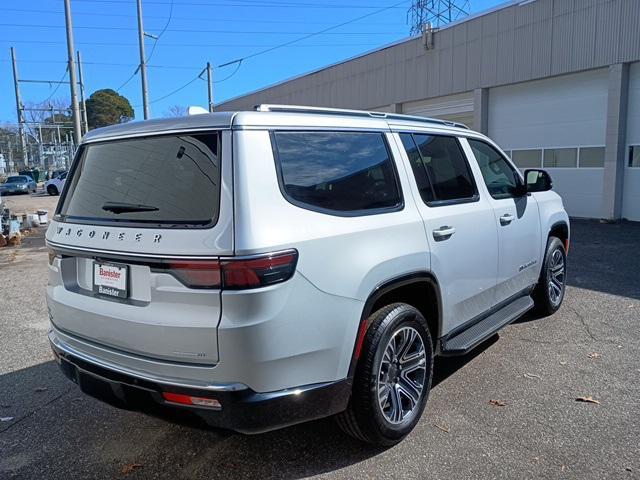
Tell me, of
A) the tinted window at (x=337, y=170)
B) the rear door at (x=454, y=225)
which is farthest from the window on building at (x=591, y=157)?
the tinted window at (x=337, y=170)

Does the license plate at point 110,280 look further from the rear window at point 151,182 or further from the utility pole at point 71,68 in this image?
the utility pole at point 71,68

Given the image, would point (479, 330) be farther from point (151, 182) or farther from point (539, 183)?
point (151, 182)

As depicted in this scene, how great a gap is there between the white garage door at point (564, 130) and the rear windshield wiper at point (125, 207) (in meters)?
14.8

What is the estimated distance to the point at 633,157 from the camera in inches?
554

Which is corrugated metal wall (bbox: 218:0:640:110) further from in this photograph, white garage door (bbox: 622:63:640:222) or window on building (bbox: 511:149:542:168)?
window on building (bbox: 511:149:542:168)

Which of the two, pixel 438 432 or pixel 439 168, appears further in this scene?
pixel 439 168

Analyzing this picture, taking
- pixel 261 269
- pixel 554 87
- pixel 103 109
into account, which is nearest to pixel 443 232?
pixel 261 269

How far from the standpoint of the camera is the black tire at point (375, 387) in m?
2.95

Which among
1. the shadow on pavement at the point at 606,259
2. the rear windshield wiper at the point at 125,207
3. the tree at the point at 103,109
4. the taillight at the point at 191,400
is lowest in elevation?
the shadow on pavement at the point at 606,259

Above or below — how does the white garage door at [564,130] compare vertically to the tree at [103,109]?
below

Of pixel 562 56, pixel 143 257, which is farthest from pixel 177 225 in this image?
pixel 562 56

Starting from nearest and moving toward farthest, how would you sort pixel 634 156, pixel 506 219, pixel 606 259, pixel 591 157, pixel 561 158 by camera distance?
pixel 506 219, pixel 606 259, pixel 634 156, pixel 591 157, pixel 561 158

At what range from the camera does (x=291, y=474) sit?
2967 mm

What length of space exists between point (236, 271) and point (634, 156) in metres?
14.7
